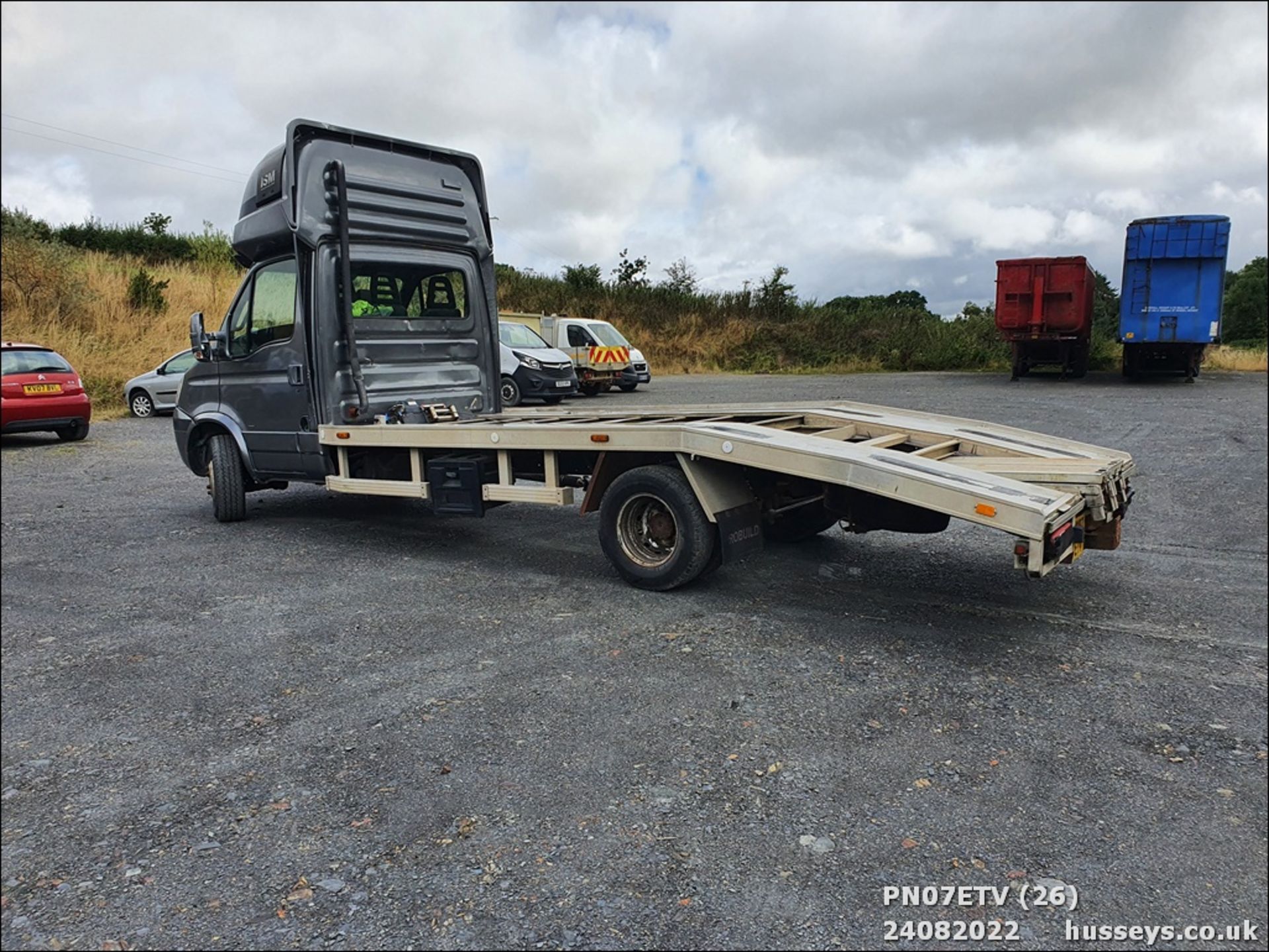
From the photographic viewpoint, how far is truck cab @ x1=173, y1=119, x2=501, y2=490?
5895 millimetres

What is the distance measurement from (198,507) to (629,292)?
2441 cm

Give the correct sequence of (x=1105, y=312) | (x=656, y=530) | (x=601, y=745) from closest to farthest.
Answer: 1. (x=601, y=745)
2. (x=656, y=530)
3. (x=1105, y=312)

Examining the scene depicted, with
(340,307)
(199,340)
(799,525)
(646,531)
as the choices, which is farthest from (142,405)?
(799,525)

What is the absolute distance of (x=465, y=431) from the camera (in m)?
5.47

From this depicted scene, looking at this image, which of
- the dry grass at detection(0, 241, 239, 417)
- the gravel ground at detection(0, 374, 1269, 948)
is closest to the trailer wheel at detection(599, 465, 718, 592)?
the gravel ground at detection(0, 374, 1269, 948)

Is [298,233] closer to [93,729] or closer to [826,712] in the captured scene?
[93,729]

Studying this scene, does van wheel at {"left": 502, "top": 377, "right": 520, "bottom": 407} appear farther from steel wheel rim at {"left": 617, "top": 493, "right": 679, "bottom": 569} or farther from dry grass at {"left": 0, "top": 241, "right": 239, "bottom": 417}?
steel wheel rim at {"left": 617, "top": 493, "right": 679, "bottom": 569}

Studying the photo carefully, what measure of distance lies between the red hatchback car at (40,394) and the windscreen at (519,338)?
42.8 feet

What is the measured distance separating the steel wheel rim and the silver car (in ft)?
33.8

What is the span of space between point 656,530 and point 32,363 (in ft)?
11.0

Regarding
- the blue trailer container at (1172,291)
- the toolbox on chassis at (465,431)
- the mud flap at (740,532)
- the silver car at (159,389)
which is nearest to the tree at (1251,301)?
the toolbox on chassis at (465,431)

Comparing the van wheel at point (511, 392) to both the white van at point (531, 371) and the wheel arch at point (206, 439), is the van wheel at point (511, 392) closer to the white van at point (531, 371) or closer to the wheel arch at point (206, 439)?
the white van at point (531, 371)

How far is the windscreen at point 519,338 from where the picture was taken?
Answer: 1560 cm

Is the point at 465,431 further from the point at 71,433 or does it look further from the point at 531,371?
the point at 531,371
